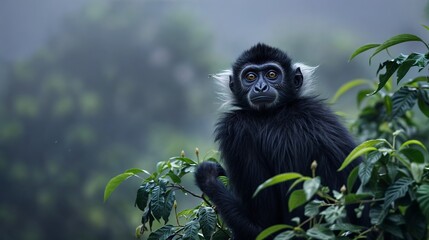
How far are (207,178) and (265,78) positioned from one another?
0.98 m

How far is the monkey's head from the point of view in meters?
4.79

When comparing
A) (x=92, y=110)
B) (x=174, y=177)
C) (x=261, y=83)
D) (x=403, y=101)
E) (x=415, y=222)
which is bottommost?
(x=415, y=222)

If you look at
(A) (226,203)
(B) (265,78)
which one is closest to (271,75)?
(B) (265,78)

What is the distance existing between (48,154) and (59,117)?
1.85 feet

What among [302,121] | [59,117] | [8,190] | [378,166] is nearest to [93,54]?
[59,117]

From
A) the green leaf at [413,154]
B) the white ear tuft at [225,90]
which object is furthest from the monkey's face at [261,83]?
the green leaf at [413,154]

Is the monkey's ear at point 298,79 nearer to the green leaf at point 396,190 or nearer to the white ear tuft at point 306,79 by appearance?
the white ear tuft at point 306,79

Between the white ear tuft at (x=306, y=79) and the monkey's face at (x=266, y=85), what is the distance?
0.05 meters

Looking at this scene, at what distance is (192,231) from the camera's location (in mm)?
3898

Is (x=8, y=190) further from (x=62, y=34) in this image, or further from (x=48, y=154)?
(x=62, y=34)

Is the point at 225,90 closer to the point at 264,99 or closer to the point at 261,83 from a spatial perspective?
the point at 261,83

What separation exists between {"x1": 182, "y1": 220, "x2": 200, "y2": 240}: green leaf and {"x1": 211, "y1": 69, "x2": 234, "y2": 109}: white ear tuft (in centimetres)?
142

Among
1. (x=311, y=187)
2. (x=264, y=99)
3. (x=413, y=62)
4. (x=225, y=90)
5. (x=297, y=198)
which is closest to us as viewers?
(x=311, y=187)

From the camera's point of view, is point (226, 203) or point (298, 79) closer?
point (226, 203)
